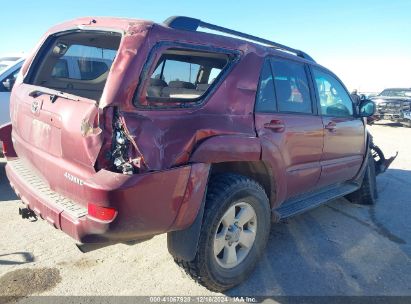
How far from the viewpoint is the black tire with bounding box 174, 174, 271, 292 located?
268cm

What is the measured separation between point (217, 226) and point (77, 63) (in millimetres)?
2827

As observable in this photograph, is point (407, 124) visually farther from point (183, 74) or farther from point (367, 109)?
point (183, 74)

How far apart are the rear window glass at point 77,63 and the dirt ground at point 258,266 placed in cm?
156

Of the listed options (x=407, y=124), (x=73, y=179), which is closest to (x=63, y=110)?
(x=73, y=179)

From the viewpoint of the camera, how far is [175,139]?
234 centimetres

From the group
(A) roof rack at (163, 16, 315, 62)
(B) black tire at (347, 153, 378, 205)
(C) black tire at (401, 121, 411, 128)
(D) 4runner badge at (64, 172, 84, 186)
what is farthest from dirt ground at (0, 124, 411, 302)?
(C) black tire at (401, 121, 411, 128)

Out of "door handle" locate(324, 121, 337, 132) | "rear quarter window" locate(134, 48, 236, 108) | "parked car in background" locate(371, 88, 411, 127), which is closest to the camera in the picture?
"rear quarter window" locate(134, 48, 236, 108)

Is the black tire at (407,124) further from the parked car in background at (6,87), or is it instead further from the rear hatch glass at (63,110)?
the parked car in background at (6,87)

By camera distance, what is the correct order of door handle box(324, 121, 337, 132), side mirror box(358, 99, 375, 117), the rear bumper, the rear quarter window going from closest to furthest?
the rear bumper, the rear quarter window, door handle box(324, 121, 337, 132), side mirror box(358, 99, 375, 117)

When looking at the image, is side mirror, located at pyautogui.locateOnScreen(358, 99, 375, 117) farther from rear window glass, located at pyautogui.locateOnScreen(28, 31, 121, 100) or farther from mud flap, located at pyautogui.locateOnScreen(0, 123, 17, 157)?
mud flap, located at pyautogui.locateOnScreen(0, 123, 17, 157)

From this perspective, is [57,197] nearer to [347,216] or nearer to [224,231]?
[224,231]

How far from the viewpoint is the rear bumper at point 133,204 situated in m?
2.12

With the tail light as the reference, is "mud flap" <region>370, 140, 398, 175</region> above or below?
below

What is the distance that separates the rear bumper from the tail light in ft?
0.08
